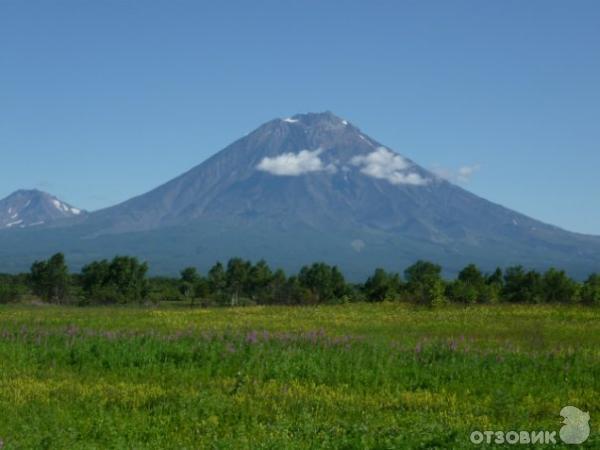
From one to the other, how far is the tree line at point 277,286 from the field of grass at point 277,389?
962 inches

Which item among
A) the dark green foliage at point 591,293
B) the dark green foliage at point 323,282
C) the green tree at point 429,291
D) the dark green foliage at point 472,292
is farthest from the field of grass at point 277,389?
the dark green foliage at point 323,282

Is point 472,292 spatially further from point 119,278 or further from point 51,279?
point 51,279

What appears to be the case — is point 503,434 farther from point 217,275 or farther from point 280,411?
point 217,275

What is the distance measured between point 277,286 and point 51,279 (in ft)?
69.4

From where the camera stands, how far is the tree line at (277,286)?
4969 cm

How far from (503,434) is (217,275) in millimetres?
61873

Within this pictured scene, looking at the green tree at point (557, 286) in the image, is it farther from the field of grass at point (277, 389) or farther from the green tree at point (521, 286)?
the field of grass at point (277, 389)

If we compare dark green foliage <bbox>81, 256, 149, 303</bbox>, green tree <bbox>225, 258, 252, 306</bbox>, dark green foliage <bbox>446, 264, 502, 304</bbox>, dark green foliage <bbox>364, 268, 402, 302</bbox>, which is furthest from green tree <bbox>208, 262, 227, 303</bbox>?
dark green foliage <bbox>446, 264, 502, 304</bbox>

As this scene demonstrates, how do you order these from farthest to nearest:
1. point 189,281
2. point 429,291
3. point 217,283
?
point 189,281 → point 217,283 → point 429,291

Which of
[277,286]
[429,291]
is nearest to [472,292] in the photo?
[429,291]

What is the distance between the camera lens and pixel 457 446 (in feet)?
30.3

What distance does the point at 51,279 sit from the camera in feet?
211

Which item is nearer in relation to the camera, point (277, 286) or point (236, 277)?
point (236, 277)

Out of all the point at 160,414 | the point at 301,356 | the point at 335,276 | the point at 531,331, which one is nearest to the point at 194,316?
the point at 531,331
